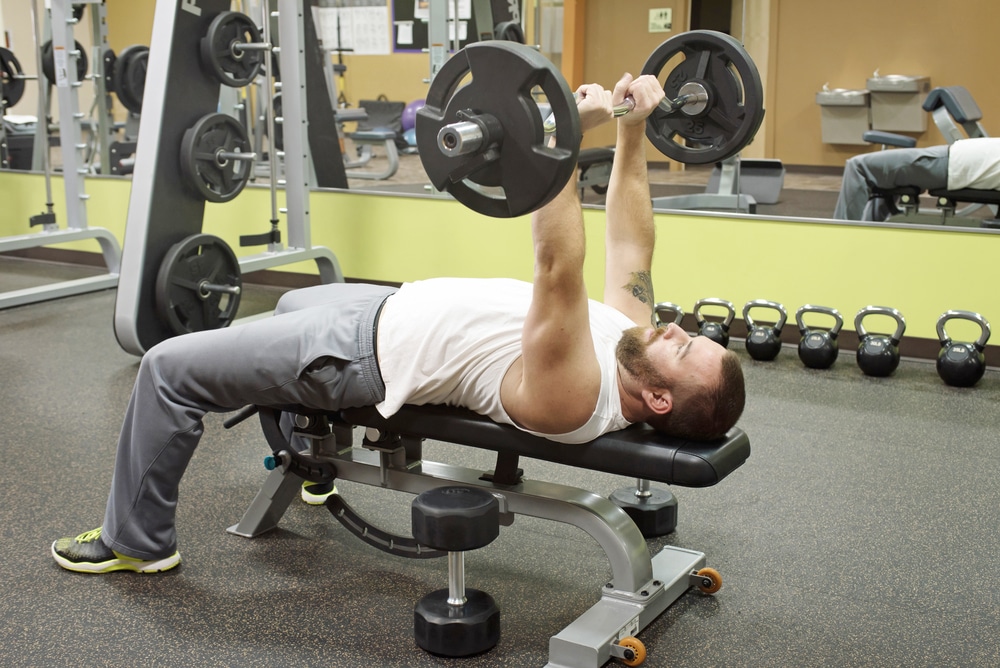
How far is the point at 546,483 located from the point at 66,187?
12.8 feet

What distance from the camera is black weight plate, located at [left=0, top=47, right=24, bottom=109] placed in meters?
5.58

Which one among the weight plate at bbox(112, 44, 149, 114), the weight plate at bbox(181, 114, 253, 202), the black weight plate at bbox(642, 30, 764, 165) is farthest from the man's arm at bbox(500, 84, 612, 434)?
the weight plate at bbox(112, 44, 149, 114)

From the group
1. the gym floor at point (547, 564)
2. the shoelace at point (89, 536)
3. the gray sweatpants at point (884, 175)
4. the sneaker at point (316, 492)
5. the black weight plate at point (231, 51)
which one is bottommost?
the gym floor at point (547, 564)

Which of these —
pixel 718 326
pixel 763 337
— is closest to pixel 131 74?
pixel 718 326

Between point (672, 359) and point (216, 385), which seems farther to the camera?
point (216, 385)

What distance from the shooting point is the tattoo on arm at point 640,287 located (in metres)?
2.13

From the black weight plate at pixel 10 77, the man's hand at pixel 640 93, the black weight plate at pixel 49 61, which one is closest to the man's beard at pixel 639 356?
the man's hand at pixel 640 93

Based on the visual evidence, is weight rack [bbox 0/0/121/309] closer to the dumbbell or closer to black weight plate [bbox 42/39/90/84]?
black weight plate [bbox 42/39/90/84]

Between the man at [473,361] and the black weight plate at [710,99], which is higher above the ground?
the black weight plate at [710,99]

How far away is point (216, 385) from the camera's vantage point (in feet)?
6.67

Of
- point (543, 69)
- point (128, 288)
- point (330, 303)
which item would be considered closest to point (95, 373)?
point (128, 288)

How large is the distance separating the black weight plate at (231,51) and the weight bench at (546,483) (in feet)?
6.53

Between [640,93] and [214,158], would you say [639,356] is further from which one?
[214,158]

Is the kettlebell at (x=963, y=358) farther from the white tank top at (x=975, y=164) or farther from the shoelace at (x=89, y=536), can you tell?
the shoelace at (x=89, y=536)
